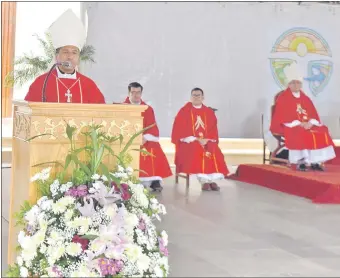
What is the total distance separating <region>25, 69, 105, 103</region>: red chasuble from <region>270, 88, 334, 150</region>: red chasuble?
4667 mm

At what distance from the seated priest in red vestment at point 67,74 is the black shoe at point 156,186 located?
3.55 m

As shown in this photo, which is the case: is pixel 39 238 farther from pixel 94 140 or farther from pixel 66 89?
pixel 66 89

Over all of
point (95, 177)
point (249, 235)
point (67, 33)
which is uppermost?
point (67, 33)

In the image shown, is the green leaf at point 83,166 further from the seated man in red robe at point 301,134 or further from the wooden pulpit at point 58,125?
the seated man in red robe at point 301,134

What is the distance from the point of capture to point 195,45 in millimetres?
10492

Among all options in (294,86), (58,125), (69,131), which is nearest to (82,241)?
(69,131)

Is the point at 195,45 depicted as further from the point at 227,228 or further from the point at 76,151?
the point at 76,151

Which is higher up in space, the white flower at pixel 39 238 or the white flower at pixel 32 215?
the white flower at pixel 32 215

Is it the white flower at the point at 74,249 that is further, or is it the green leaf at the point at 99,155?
the green leaf at the point at 99,155

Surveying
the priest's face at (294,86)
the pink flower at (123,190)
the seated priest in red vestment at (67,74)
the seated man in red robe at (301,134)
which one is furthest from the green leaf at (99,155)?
the priest's face at (294,86)

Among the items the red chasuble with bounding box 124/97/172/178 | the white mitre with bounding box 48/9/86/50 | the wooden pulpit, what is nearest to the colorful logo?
the red chasuble with bounding box 124/97/172/178

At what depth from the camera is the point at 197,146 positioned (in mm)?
8094

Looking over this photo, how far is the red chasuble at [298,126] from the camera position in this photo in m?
8.58

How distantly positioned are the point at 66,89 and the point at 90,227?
5.52 feet
